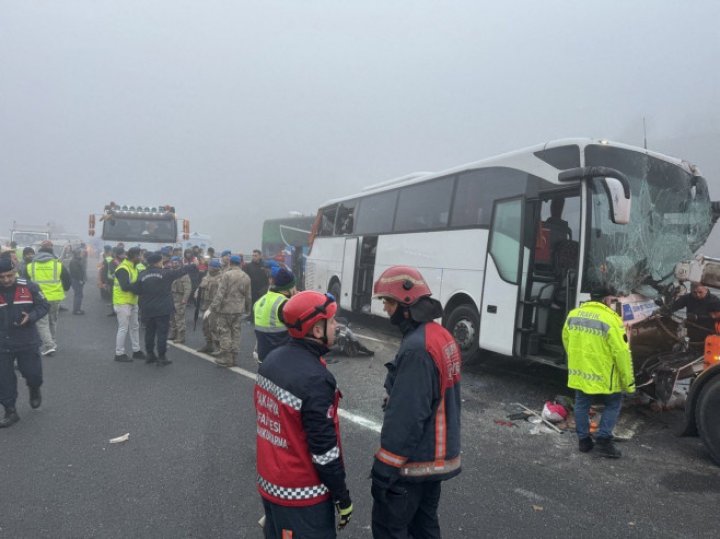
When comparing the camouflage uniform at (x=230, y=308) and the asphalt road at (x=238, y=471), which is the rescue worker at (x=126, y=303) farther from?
the camouflage uniform at (x=230, y=308)

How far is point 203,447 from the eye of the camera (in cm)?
Answer: 454

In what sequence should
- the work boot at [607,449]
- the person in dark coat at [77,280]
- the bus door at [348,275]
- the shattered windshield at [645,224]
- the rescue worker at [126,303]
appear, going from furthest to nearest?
1. the person in dark coat at [77,280]
2. the bus door at [348,275]
3. the rescue worker at [126,303]
4. the shattered windshield at [645,224]
5. the work boot at [607,449]

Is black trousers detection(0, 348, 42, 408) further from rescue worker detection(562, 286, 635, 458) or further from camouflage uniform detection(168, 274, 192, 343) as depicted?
rescue worker detection(562, 286, 635, 458)

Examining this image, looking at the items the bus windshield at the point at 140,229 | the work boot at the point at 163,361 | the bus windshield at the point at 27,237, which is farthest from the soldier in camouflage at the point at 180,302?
the bus windshield at the point at 27,237

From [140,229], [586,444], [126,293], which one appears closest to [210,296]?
[126,293]

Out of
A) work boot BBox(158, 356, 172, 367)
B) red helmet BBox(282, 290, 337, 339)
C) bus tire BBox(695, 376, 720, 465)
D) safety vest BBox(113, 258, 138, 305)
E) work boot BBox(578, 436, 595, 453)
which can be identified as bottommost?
work boot BBox(158, 356, 172, 367)

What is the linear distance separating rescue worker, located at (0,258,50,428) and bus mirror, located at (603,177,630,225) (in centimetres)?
656

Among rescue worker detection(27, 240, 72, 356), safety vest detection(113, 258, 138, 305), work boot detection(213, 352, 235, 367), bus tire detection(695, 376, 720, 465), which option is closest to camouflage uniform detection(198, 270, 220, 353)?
work boot detection(213, 352, 235, 367)

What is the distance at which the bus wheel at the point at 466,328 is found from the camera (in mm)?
7785

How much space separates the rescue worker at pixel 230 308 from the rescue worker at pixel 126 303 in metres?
1.41

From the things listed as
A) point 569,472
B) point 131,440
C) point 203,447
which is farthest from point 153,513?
point 569,472

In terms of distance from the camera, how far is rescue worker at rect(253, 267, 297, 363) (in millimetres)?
4945

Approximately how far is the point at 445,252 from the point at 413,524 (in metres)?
6.43

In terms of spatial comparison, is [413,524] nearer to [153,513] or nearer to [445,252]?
[153,513]
